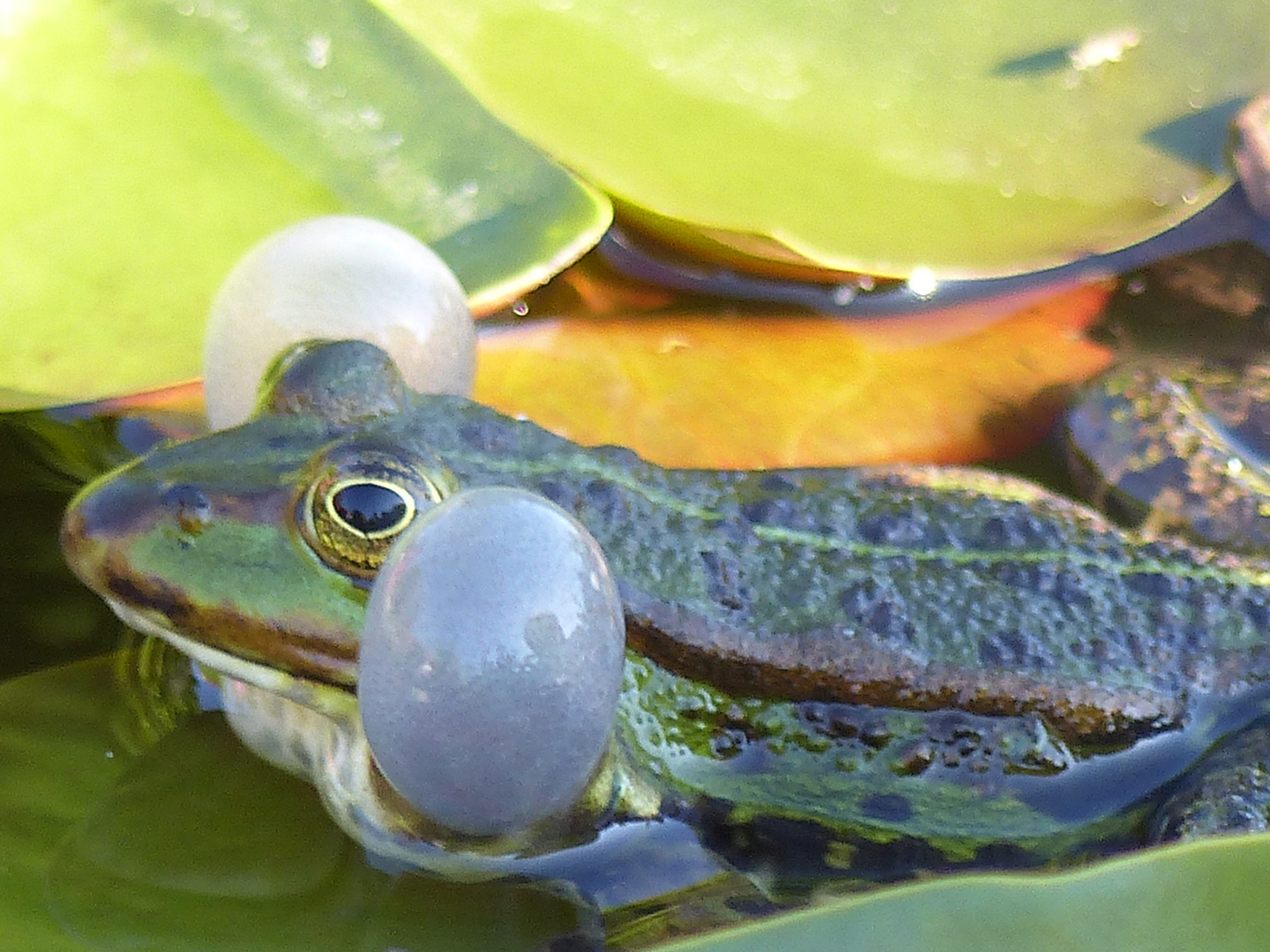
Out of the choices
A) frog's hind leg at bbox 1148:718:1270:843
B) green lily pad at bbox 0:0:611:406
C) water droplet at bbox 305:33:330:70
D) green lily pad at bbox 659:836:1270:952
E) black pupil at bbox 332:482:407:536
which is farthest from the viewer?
water droplet at bbox 305:33:330:70

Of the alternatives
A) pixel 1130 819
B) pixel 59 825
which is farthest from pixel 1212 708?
pixel 59 825

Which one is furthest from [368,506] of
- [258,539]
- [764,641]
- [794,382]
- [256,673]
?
[794,382]

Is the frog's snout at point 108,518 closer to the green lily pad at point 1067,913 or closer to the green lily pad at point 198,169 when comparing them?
the green lily pad at point 198,169

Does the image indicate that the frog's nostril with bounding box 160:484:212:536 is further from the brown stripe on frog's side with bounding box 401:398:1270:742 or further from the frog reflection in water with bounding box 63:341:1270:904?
the brown stripe on frog's side with bounding box 401:398:1270:742

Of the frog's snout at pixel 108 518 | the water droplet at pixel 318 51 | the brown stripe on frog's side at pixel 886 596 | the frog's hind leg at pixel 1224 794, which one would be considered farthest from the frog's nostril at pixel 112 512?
the frog's hind leg at pixel 1224 794

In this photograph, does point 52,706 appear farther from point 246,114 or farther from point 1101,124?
point 1101,124

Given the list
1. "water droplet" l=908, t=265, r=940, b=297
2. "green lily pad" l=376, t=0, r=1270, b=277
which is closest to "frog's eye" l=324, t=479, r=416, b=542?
"green lily pad" l=376, t=0, r=1270, b=277

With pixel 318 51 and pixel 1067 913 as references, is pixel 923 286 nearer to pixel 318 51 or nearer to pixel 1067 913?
pixel 318 51
